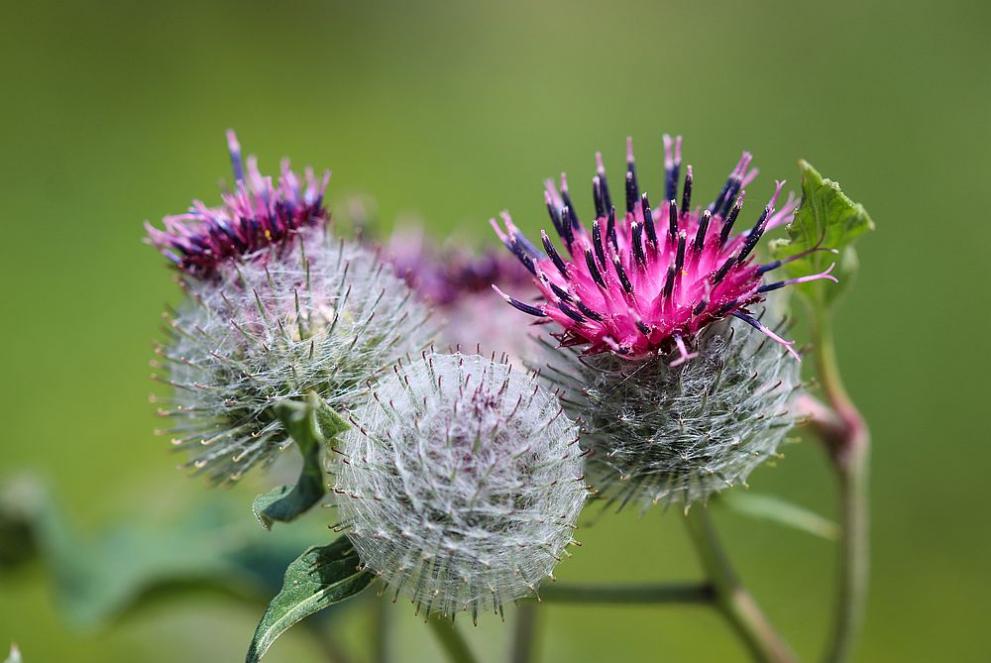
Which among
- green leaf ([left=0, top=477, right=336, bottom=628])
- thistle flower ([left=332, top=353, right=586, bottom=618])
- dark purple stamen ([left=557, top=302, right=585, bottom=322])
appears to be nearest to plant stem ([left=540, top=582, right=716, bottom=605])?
thistle flower ([left=332, top=353, right=586, bottom=618])

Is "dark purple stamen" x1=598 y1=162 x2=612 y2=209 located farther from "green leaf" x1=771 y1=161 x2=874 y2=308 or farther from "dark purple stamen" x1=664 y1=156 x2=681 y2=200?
"green leaf" x1=771 y1=161 x2=874 y2=308

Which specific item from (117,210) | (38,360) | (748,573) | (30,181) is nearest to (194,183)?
(117,210)

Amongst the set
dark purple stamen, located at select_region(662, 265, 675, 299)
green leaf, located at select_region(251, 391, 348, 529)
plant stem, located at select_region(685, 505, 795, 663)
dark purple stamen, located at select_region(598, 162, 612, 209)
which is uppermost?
dark purple stamen, located at select_region(598, 162, 612, 209)

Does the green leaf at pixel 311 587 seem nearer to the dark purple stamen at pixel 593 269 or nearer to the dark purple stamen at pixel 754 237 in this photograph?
the dark purple stamen at pixel 593 269

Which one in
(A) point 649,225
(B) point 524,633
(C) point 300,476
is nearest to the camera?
(C) point 300,476

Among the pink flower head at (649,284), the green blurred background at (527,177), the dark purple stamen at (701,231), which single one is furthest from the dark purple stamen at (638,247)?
the green blurred background at (527,177)

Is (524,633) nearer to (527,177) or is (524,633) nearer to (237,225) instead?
(237,225)

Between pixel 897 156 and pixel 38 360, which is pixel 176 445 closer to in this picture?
pixel 38 360

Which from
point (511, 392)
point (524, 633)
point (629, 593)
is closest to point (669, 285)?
point (511, 392)
